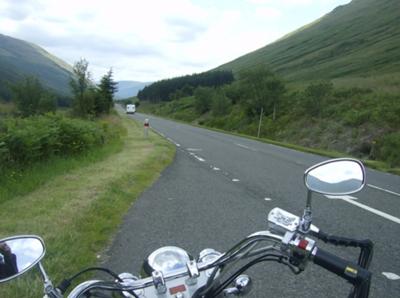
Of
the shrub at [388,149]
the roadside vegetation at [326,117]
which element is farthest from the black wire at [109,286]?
the shrub at [388,149]

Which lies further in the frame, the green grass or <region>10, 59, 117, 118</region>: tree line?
<region>10, 59, 117, 118</region>: tree line

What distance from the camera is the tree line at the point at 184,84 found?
142000 mm

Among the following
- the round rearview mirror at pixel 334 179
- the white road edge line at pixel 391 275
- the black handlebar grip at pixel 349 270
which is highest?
the round rearview mirror at pixel 334 179

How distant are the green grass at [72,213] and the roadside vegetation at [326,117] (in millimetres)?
13187

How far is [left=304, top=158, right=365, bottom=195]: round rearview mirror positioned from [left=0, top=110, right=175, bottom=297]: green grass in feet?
9.37

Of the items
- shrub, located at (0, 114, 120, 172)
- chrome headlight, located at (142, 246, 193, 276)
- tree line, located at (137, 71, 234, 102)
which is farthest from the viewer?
tree line, located at (137, 71, 234, 102)

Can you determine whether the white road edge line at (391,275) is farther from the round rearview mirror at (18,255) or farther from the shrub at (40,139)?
the shrub at (40,139)

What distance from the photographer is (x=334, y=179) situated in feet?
6.43

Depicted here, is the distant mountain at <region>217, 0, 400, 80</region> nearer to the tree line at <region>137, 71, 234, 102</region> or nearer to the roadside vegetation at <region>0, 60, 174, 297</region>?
the tree line at <region>137, 71, 234, 102</region>

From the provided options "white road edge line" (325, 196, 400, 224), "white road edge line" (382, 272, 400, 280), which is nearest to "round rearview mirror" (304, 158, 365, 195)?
"white road edge line" (382, 272, 400, 280)

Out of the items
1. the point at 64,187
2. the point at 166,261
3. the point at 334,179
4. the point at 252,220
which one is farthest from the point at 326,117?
the point at 166,261

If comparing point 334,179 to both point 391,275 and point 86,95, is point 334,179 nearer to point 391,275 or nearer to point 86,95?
point 391,275

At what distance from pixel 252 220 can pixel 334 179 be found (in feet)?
16.5

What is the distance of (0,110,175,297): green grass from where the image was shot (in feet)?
15.0
